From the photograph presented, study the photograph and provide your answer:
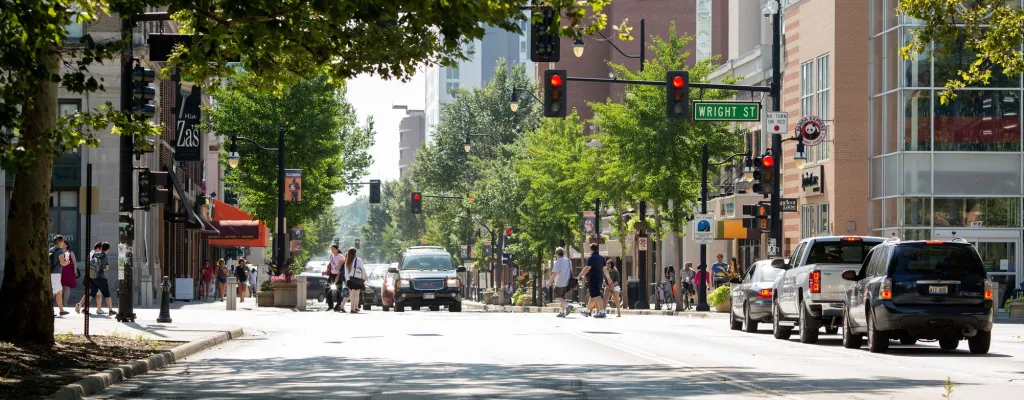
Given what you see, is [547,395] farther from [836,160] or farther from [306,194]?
[306,194]

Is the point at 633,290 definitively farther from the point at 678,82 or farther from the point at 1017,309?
the point at 678,82

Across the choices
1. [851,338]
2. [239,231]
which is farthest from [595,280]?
[239,231]

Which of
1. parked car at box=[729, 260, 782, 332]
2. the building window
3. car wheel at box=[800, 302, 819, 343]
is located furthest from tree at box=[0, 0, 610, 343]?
the building window

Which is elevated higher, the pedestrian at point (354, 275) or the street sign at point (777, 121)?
the street sign at point (777, 121)

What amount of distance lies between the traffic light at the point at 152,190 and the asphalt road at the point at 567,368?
2837 millimetres

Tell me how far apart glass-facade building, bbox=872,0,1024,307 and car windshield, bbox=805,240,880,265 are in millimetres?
23886

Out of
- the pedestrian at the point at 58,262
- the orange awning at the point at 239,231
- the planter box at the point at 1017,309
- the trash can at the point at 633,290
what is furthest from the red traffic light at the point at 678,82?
the orange awning at the point at 239,231

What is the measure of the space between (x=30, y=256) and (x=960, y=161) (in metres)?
36.3

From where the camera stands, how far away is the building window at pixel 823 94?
172ft

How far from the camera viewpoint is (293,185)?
54.6 meters

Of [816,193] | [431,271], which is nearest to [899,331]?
[431,271]

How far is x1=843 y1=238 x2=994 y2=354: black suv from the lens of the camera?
21547 millimetres

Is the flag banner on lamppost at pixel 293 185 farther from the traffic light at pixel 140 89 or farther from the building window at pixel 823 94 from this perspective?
the traffic light at pixel 140 89

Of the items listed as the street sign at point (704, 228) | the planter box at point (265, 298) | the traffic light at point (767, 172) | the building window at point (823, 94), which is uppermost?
the building window at point (823, 94)
